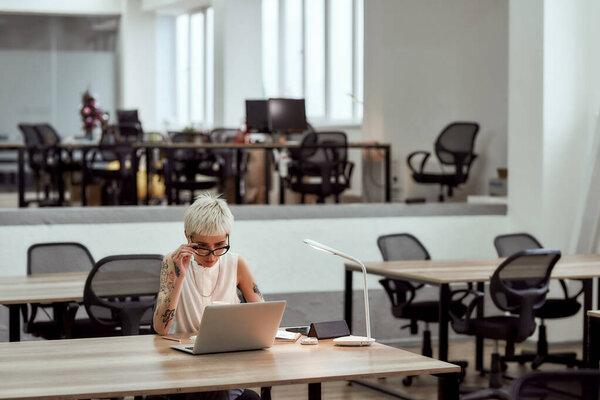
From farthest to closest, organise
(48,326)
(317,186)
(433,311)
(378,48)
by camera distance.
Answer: (378,48) < (317,186) < (433,311) < (48,326)

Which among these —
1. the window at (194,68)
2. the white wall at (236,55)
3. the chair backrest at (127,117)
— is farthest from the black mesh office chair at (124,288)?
the window at (194,68)

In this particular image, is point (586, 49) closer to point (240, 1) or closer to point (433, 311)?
point (433, 311)

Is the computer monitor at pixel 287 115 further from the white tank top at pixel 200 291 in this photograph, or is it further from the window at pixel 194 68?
the window at pixel 194 68

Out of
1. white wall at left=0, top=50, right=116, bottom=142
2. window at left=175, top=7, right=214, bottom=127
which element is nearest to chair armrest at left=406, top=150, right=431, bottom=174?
window at left=175, top=7, right=214, bottom=127

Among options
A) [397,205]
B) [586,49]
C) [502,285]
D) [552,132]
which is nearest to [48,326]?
[502,285]

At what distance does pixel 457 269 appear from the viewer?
5492 mm

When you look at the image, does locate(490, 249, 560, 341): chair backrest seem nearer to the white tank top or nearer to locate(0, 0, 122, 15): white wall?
the white tank top

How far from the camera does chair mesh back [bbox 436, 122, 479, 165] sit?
370 inches

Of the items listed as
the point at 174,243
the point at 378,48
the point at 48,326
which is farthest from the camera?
the point at 378,48

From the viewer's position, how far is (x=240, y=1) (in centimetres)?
1440

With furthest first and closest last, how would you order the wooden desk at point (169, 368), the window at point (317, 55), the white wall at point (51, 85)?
the white wall at point (51, 85) → the window at point (317, 55) → the wooden desk at point (169, 368)

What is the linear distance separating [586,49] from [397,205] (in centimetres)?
186

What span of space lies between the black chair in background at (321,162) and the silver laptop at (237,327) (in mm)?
6266

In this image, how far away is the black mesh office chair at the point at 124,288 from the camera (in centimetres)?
436
